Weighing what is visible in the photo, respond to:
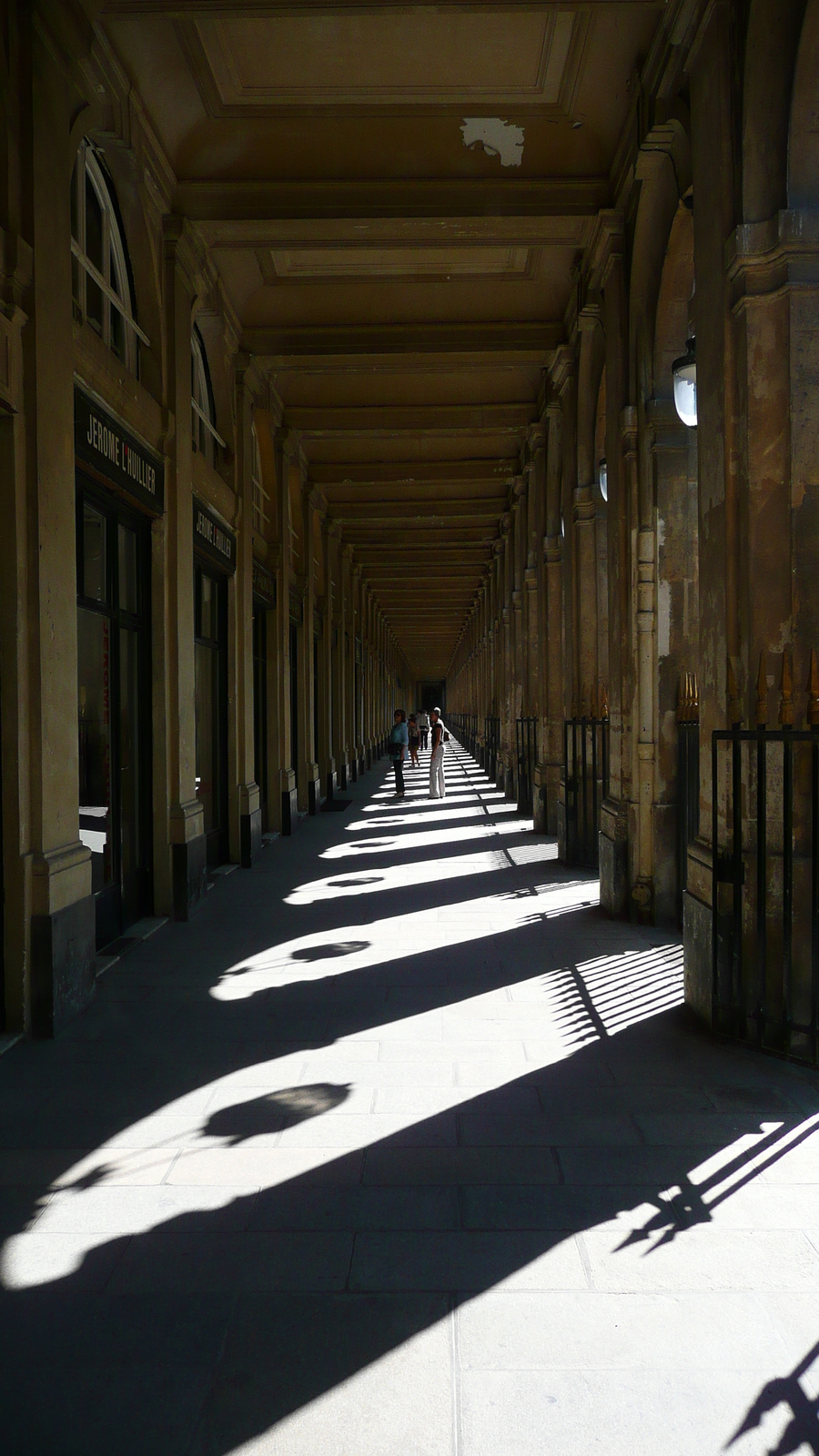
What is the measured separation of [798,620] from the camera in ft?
15.5

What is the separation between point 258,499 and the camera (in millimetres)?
13758

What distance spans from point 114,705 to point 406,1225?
5.04 metres

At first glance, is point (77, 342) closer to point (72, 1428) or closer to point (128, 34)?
point (128, 34)

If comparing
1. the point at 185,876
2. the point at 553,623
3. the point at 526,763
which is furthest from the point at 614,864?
the point at 526,763

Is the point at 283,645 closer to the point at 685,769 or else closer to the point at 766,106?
the point at 685,769

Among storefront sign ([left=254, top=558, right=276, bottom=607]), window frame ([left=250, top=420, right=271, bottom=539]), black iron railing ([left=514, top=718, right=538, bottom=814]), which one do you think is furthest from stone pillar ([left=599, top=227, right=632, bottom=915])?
black iron railing ([left=514, top=718, right=538, bottom=814])

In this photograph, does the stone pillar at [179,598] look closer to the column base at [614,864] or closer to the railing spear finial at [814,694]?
the column base at [614,864]

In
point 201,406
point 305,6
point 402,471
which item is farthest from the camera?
point 402,471

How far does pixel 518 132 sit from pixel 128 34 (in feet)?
10.1

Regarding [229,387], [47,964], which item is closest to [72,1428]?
[47,964]

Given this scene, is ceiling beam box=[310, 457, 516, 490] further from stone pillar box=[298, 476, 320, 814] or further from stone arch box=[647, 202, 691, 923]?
stone arch box=[647, 202, 691, 923]

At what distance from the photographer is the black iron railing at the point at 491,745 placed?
24556mm

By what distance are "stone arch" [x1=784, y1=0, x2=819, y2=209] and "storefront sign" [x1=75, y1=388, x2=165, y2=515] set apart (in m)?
4.19

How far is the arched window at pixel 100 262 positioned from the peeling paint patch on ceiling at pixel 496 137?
2.88 metres
